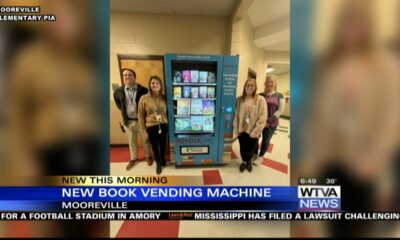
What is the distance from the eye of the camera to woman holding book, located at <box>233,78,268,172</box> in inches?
76.8

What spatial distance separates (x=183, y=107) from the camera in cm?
215

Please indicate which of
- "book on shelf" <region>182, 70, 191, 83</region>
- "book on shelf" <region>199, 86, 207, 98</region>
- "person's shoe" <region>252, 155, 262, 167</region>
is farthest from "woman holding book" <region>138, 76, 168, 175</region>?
"person's shoe" <region>252, 155, 262, 167</region>

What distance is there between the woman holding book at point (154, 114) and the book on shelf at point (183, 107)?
18cm

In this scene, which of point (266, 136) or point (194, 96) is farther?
point (266, 136)

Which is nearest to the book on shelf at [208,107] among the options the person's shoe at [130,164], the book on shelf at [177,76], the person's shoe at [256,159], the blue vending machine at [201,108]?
the blue vending machine at [201,108]

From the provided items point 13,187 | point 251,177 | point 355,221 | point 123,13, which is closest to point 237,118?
point 251,177

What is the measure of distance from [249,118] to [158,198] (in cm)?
137

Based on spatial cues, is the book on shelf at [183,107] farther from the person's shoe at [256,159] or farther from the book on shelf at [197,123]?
the person's shoe at [256,159]

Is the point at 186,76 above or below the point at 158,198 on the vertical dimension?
above

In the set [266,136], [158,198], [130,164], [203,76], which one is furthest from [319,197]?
[130,164]

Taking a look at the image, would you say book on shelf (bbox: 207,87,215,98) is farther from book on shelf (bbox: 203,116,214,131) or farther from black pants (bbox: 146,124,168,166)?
black pants (bbox: 146,124,168,166)

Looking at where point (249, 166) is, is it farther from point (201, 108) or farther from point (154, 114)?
point (154, 114)

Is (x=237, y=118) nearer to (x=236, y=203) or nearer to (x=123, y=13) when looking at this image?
(x=236, y=203)

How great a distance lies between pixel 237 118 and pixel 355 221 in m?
1.36
